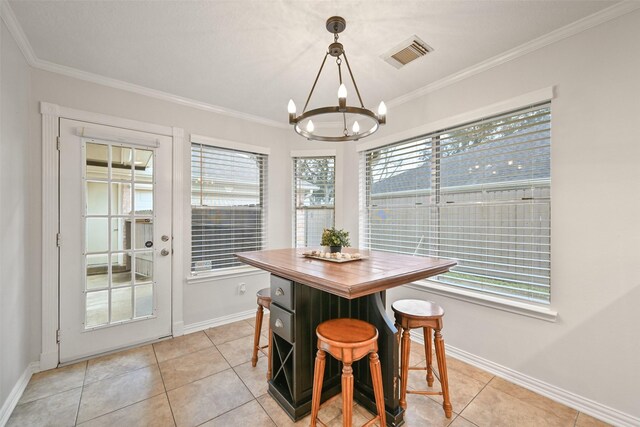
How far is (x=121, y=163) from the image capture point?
270 cm

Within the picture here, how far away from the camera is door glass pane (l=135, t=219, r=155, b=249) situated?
279cm

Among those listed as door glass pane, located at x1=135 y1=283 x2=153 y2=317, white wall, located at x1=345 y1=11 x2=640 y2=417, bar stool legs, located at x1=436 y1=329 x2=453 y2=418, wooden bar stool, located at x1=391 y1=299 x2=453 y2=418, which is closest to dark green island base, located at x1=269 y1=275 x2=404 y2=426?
wooden bar stool, located at x1=391 y1=299 x2=453 y2=418

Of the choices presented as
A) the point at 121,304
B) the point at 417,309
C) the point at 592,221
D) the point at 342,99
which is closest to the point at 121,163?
the point at 121,304

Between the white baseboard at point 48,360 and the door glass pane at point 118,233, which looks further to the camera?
the door glass pane at point 118,233

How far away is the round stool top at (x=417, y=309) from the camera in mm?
1763

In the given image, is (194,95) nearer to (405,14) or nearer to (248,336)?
(405,14)

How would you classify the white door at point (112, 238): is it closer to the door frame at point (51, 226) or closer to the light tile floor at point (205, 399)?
the door frame at point (51, 226)

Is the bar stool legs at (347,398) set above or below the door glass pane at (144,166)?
below

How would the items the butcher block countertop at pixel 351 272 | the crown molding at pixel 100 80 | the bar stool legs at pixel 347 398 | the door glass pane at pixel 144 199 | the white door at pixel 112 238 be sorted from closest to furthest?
the butcher block countertop at pixel 351 272, the bar stool legs at pixel 347 398, the crown molding at pixel 100 80, the white door at pixel 112 238, the door glass pane at pixel 144 199

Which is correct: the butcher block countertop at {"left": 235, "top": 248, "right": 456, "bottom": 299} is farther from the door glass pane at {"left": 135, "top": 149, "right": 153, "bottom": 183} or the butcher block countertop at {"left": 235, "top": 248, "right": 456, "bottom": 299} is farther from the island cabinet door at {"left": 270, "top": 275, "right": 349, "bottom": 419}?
the door glass pane at {"left": 135, "top": 149, "right": 153, "bottom": 183}

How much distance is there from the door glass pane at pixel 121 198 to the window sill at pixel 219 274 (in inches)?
38.6

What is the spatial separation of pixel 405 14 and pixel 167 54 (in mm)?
1890

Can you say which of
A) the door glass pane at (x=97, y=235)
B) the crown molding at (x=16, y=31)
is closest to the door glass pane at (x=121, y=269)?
the door glass pane at (x=97, y=235)

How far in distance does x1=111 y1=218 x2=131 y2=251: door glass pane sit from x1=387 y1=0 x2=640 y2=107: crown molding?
10.7ft
